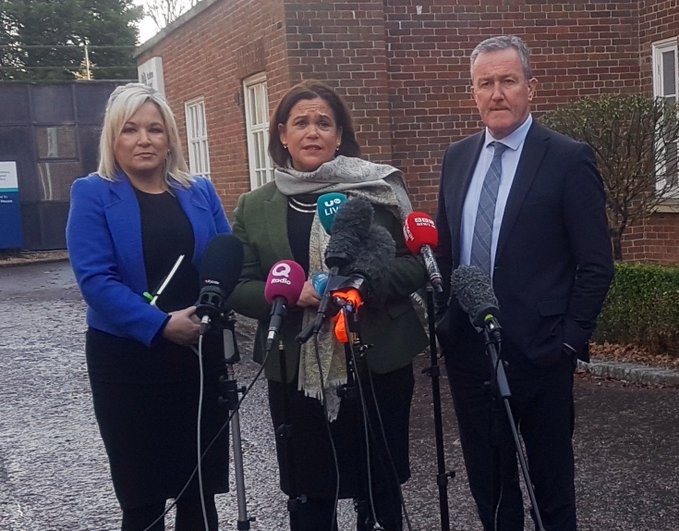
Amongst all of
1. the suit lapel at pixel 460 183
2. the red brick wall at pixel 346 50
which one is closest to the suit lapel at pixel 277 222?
the suit lapel at pixel 460 183

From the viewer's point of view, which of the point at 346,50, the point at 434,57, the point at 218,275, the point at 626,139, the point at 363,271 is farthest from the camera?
the point at 434,57

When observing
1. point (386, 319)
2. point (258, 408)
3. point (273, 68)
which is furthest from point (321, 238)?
point (273, 68)

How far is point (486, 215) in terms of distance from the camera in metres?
3.44

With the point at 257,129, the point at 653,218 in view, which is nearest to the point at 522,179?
the point at 653,218

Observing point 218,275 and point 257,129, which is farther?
point 257,129

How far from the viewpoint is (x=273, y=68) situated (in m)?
10.4

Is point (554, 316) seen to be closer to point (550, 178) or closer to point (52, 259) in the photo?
point (550, 178)

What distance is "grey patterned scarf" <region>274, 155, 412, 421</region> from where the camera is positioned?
3.43 m

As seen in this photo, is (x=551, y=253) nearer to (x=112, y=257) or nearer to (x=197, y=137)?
(x=112, y=257)

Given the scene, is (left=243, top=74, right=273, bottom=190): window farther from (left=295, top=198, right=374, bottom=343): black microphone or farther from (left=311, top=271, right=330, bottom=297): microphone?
(left=295, top=198, right=374, bottom=343): black microphone

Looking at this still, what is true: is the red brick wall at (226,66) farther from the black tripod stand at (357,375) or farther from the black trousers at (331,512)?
the black tripod stand at (357,375)

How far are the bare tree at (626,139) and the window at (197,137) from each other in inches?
282

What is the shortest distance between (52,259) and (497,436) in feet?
68.6

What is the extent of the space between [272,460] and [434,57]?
5997 millimetres
